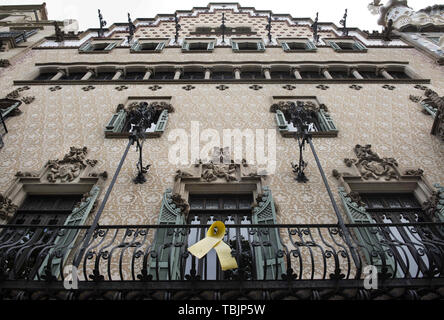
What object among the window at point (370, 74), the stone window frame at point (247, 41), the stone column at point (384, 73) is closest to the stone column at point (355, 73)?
the window at point (370, 74)

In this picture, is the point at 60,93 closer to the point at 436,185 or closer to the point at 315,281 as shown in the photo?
the point at 315,281

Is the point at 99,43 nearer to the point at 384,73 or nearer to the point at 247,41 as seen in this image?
the point at 247,41

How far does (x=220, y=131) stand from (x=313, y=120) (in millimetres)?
2970

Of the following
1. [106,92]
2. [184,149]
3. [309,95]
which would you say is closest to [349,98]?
[309,95]

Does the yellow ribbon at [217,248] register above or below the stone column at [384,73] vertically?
below

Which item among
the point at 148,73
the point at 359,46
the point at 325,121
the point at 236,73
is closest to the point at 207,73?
the point at 236,73

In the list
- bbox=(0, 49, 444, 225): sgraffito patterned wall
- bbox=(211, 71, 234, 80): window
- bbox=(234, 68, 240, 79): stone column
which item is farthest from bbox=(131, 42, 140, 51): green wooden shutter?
bbox=(234, 68, 240, 79): stone column

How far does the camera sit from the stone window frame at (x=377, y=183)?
17.7 ft

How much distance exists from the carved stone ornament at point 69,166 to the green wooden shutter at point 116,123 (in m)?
1.04

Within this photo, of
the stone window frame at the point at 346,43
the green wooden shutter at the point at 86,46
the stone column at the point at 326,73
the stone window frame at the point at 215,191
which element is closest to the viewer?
the stone window frame at the point at 215,191

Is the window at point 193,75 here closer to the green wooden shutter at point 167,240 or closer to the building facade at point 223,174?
the building facade at point 223,174

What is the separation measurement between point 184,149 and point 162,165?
0.83 metres

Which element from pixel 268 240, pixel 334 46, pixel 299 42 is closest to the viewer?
pixel 268 240

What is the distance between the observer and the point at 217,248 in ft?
12.2
